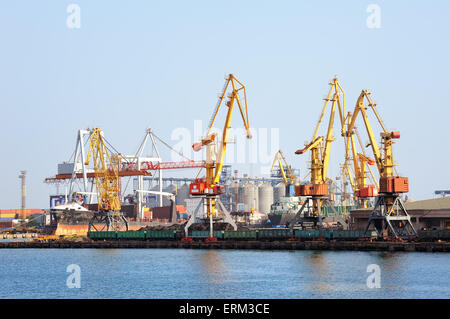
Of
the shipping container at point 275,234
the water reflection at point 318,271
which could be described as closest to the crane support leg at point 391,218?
the water reflection at point 318,271

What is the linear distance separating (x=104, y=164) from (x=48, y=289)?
69.2 m

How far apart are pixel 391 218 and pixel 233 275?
35.9m

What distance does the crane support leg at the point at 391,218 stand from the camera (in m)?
101

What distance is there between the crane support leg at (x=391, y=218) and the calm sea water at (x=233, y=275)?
416 inches

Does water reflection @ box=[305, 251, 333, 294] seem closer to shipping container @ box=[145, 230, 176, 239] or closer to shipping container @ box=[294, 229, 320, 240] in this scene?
shipping container @ box=[294, 229, 320, 240]

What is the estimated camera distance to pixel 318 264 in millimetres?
80250

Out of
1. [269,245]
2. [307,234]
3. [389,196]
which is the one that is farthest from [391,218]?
[269,245]

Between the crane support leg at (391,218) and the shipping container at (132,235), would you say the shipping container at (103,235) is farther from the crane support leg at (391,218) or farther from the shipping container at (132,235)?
the crane support leg at (391,218)

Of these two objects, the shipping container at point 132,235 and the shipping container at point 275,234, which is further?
the shipping container at point 132,235

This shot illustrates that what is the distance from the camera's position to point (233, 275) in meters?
71.9

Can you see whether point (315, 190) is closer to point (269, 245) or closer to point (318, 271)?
point (269, 245)

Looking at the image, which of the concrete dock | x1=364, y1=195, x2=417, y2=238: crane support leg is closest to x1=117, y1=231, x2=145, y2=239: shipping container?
the concrete dock
